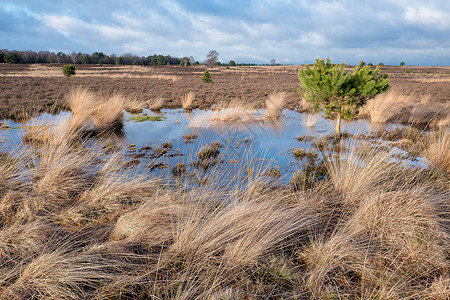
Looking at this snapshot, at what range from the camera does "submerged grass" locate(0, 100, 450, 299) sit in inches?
83.0

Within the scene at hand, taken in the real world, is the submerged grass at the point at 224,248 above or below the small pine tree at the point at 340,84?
below

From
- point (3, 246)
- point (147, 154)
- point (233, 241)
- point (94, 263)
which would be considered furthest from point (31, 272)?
point (147, 154)

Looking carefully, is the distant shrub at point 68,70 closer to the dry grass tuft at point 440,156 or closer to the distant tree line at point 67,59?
the dry grass tuft at point 440,156

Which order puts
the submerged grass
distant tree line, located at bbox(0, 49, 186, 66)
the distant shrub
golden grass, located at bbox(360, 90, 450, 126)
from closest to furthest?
the submerged grass < golden grass, located at bbox(360, 90, 450, 126) < the distant shrub < distant tree line, located at bbox(0, 49, 186, 66)

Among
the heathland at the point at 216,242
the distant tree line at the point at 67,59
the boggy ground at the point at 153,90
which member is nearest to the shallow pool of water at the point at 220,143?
the heathland at the point at 216,242

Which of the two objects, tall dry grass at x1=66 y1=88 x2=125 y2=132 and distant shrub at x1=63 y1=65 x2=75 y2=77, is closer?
tall dry grass at x1=66 y1=88 x2=125 y2=132

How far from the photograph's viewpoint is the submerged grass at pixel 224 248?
2.11 metres

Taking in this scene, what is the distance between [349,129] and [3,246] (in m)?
9.44

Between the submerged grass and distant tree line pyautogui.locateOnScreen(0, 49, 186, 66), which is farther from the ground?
distant tree line pyautogui.locateOnScreen(0, 49, 186, 66)

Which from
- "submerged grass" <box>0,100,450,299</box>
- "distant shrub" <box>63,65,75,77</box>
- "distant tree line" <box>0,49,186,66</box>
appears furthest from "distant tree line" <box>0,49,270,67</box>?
"submerged grass" <box>0,100,450,299</box>

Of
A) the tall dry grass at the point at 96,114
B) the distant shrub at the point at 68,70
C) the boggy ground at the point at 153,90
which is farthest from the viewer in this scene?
the distant shrub at the point at 68,70

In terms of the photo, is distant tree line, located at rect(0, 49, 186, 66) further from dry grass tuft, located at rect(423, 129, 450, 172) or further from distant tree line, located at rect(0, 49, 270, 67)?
dry grass tuft, located at rect(423, 129, 450, 172)

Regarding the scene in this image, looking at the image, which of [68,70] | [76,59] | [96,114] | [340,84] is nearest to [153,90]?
[96,114]

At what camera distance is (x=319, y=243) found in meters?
2.71
